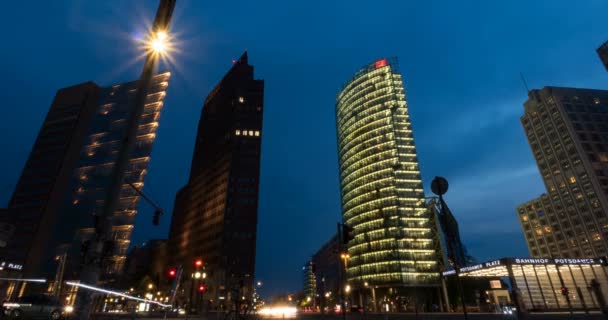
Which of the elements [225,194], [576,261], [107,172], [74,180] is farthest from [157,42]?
[225,194]

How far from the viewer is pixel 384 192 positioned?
101500mm

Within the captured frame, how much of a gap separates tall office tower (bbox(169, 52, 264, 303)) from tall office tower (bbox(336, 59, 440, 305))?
35.1m

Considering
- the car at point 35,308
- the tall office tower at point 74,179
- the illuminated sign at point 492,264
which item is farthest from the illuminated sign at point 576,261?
the tall office tower at point 74,179

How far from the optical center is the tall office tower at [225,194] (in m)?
103

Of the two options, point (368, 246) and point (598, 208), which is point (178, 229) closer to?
point (368, 246)

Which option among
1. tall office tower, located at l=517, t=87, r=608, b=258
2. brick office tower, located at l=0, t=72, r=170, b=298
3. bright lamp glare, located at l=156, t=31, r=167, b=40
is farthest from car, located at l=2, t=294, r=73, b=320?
tall office tower, located at l=517, t=87, r=608, b=258

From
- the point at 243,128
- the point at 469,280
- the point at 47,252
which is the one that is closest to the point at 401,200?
the point at 469,280

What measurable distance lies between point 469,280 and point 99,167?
318ft

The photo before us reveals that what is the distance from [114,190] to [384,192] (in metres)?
89.7

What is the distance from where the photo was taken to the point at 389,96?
11388 cm

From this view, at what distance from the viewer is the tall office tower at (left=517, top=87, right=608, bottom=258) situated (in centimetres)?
9694

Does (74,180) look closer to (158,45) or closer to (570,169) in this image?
(158,45)

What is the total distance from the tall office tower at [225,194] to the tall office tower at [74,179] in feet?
108

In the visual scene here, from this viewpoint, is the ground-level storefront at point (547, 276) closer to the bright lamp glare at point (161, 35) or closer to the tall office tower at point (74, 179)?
the bright lamp glare at point (161, 35)
